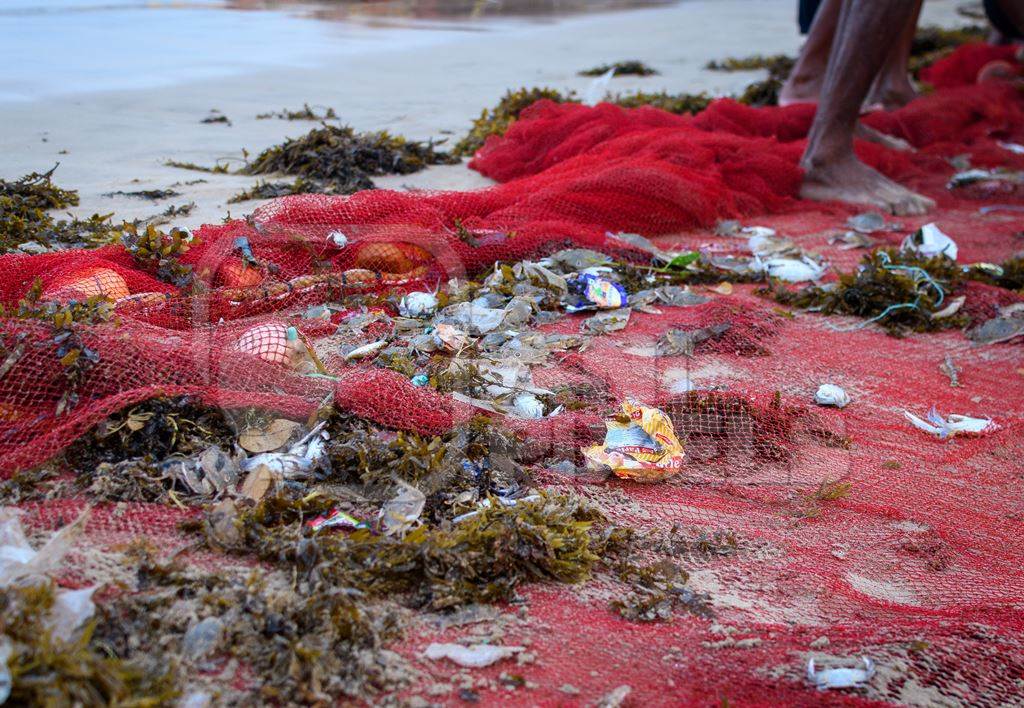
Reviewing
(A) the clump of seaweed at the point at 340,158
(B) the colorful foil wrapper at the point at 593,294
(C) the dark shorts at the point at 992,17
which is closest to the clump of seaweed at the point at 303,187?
(A) the clump of seaweed at the point at 340,158

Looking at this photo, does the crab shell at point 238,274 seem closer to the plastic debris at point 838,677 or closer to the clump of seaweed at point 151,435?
the clump of seaweed at point 151,435

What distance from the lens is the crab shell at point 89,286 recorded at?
2842 mm

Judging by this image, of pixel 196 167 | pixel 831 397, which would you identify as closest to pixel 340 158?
pixel 196 167

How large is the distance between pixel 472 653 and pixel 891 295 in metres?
2.82

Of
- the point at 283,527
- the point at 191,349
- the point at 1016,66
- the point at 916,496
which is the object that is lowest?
the point at 916,496

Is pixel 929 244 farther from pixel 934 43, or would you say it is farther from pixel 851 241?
pixel 934 43

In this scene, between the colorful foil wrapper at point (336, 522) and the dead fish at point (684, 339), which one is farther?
the dead fish at point (684, 339)

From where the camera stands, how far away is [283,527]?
1996 mm

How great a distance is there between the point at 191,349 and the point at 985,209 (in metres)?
5.00

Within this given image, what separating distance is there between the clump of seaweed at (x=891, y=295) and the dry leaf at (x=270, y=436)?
2.44 meters

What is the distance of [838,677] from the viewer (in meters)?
1.77

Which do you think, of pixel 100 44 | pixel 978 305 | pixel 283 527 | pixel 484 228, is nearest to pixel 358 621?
pixel 283 527

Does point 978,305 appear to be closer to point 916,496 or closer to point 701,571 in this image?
point 916,496

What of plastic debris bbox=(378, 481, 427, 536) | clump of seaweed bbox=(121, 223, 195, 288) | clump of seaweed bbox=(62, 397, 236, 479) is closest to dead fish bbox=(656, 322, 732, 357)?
plastic debris bbox=(378, 481, 427, 536)
